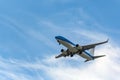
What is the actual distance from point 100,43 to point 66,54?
861 inches

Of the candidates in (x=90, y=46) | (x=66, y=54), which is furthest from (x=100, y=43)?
(x=66, y=54)

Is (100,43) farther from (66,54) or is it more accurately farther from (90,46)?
(66,54)

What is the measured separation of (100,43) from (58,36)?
24.0m

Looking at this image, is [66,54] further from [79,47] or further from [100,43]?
[100,43]

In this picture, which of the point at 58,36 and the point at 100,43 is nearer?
the point at 100,43

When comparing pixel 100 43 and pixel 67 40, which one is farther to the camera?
pixel 67 40

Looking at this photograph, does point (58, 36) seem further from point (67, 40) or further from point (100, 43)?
point (100, 43)

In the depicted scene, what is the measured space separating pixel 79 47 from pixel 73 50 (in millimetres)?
3966

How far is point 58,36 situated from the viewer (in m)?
198

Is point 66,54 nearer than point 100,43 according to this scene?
No

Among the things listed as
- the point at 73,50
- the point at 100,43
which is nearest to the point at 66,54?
the point at 73,50

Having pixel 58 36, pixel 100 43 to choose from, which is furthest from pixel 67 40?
pixel 100 43

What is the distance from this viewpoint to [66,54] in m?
199

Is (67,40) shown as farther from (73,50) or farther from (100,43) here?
(100,43)
